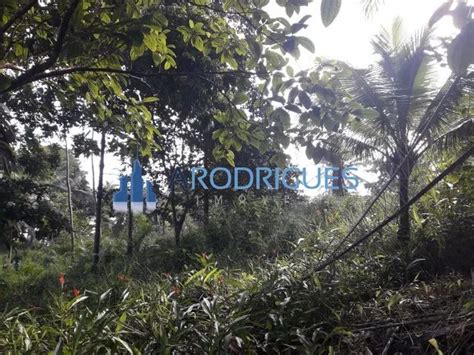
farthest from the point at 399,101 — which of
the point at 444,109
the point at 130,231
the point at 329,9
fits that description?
the point at 130,231

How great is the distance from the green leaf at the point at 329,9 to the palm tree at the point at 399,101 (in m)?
4.73

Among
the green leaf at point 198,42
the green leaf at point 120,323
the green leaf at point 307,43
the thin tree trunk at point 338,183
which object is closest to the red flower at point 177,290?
the green leaf at point 120,323

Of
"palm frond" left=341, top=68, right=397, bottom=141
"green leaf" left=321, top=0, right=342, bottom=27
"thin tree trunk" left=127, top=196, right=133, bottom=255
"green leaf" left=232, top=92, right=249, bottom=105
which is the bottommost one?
"thin tree trunk" left=127, top=196, right=133, bottom=255

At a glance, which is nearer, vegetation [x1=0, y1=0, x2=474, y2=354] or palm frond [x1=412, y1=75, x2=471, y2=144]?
vegetation [x1=0, y1=0, x2=474, y2=354]

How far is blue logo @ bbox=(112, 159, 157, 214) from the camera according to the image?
10948mm

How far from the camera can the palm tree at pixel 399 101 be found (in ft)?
18.8

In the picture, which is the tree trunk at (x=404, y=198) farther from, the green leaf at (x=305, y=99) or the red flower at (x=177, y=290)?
the green leaf at (x=305, y=99)

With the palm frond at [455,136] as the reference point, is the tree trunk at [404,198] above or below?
below

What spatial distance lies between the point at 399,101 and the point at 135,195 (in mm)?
6816

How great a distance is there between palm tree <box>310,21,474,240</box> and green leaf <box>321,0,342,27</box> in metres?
4.73

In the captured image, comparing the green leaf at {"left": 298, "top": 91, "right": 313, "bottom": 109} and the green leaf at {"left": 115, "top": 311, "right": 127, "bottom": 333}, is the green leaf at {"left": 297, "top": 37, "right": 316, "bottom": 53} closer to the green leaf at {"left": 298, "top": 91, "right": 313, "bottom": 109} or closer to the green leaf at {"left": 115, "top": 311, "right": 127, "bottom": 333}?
the green leaf at {"left": 298, "top": 91, "right": 313, "bottom": 109}

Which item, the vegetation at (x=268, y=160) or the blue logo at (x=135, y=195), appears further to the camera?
the blue logo at (x=135, y=195)

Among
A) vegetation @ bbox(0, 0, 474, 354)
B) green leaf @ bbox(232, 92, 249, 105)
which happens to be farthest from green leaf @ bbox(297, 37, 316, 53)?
green leaf @ bbox(232, 92, 249, 105)

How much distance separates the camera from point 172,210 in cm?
1098
